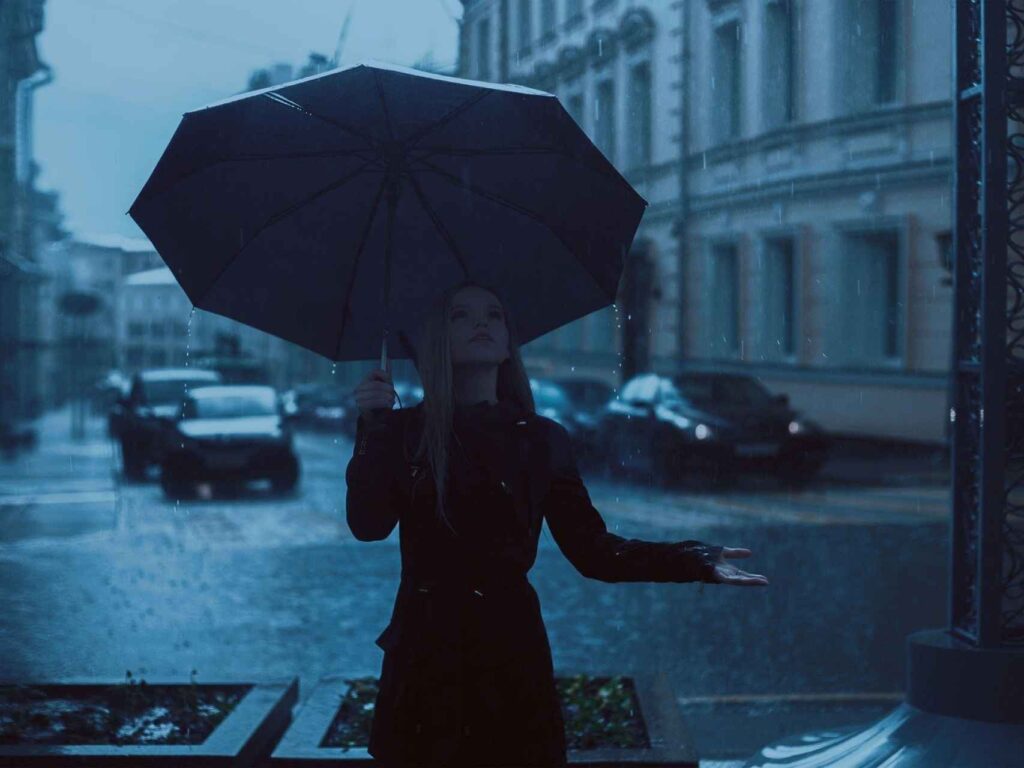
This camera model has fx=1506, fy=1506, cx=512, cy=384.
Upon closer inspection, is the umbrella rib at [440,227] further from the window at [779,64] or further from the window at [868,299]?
the window at [779,64]

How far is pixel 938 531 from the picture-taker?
42.5 feet

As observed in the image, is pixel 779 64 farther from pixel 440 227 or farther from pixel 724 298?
pixel 440 227

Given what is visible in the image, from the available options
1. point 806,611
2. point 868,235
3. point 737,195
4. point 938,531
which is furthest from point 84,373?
point 806,611

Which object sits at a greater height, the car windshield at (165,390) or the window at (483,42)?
the window at (483,42)

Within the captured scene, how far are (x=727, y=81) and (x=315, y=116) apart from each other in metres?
23.0

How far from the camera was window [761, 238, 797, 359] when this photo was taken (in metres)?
24.7

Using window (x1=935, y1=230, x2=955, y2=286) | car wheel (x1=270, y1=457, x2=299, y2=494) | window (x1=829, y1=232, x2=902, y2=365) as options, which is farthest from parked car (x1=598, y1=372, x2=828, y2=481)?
window (x1=829, y1=232, x2=902, y2=365)

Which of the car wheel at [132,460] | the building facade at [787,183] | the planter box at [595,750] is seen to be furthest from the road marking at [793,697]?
the car wheel at [132,460]

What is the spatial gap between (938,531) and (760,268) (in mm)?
12562

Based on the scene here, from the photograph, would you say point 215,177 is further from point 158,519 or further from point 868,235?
point 868,235

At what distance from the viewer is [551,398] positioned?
2094 centimetres

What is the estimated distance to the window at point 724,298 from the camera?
85.5 feet

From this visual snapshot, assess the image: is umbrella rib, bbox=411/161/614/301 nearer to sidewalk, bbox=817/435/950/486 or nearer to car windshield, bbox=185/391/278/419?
sidewalk, bbox=817/435/950/486

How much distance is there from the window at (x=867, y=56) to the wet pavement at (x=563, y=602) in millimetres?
8576
